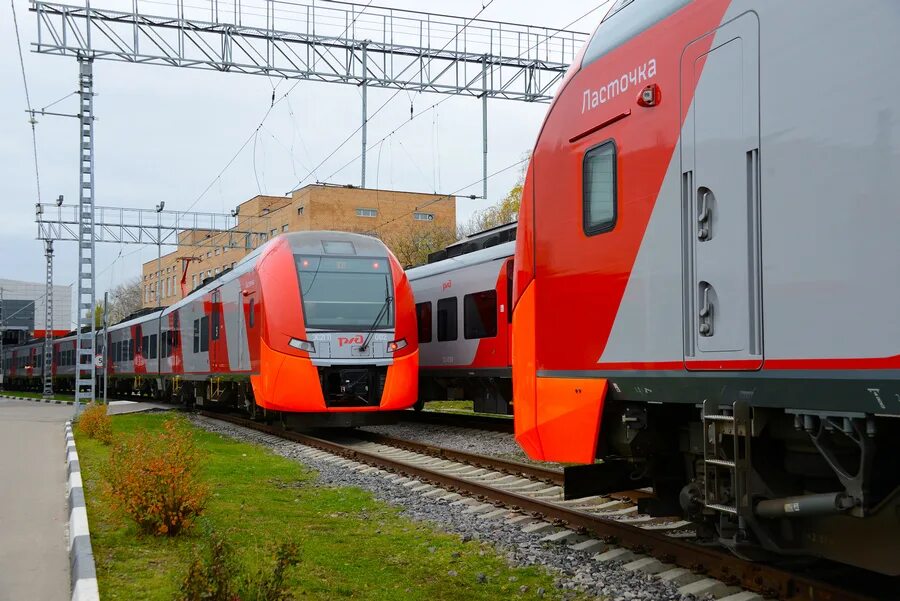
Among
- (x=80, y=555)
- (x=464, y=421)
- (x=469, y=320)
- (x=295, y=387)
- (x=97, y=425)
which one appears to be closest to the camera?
(x=80, y=555)

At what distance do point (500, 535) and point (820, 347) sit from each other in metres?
4.02

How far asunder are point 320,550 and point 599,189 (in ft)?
11.4

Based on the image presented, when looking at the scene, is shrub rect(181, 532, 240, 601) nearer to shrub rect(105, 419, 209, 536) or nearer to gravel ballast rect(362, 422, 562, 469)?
shrub rect(105, 419, 209, 536)

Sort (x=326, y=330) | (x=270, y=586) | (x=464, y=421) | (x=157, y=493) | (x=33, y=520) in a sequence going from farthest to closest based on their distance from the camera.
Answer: (x=464, y=421)
(x=326, y=330)
(x=33, y=520)
(x=157, y=493)
(x=270, y=586)

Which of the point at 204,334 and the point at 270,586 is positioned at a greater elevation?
the point at 204,334

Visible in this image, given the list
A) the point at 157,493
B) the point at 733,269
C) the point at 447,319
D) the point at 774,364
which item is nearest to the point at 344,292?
the point at 447,319

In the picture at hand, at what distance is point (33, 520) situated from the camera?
28.3ft

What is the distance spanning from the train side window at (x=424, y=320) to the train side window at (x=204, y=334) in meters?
5.01

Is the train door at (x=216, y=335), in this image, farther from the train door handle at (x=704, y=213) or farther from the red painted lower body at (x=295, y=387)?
the train door handle at (x=704, y=213)

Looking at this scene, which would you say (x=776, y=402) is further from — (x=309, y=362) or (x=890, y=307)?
(x=309, y=362)

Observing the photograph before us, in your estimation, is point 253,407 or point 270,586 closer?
point 270,586

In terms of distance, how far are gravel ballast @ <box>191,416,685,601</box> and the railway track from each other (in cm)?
15

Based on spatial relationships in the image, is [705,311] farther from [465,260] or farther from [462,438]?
[465,260]

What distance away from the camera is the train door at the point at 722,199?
4.47 m
